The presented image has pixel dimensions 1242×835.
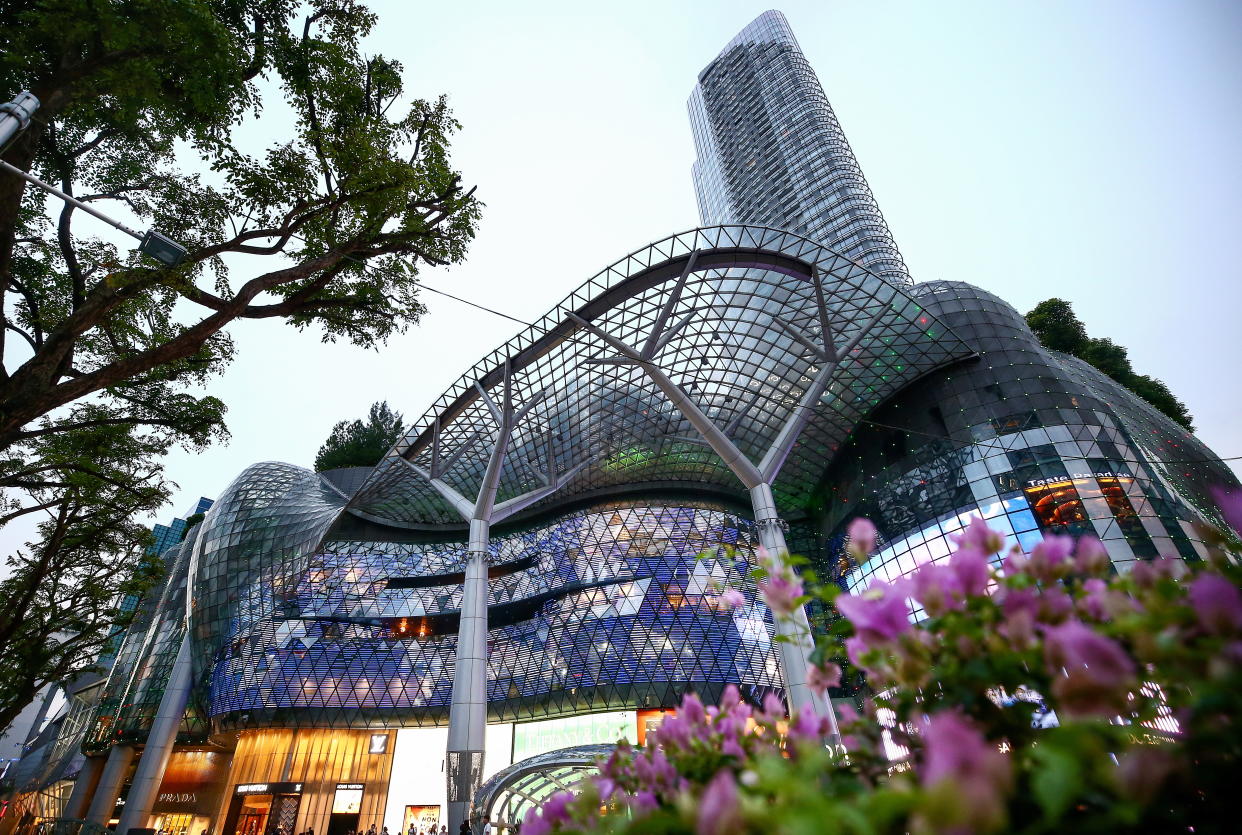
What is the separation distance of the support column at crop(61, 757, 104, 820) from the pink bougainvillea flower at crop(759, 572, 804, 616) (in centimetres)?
5511

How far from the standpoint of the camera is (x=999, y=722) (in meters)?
1.92

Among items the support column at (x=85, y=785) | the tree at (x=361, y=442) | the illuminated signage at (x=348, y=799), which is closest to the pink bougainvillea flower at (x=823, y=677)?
the illuminated signage at (x=348, y=799)

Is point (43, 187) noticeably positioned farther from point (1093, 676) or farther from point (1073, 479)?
point (1073, 479)

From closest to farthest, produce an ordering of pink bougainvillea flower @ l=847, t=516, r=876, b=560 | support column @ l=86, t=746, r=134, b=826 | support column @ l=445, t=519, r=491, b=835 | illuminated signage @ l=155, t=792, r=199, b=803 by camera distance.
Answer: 1. pink bougainvillea flower @ l=847, t=516, r=876, b=560
2. support column @ l=445, t=519, r=491, b=835
3. support column @ l=86, t=746, r=134, b=826
4. illuminated signage @ l=155, t=792, r=199, b=803

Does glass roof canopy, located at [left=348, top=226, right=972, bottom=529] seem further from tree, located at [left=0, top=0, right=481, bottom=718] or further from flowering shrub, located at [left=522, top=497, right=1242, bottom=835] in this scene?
flowering shrub, located at [left=522, top=497, right=1242, bottom=835]

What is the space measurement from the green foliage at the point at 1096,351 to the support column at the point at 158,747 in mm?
62658

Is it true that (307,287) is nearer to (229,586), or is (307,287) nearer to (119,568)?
(119,568)

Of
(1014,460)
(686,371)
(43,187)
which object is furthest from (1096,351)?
(43,187)

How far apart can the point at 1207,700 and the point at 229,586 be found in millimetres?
48684

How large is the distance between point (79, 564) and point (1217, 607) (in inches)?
1036

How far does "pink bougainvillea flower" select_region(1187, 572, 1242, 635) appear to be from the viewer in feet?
4.33

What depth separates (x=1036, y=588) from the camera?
2.19 metres

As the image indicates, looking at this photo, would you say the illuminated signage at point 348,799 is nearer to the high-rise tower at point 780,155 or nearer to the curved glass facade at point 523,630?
the curved glass facade at point 523,630

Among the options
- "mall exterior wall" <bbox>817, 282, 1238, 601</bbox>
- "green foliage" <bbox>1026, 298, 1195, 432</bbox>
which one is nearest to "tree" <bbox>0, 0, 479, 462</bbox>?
"mall exterior wall" <bbox>817, 282, 1238, 601</bbox>
